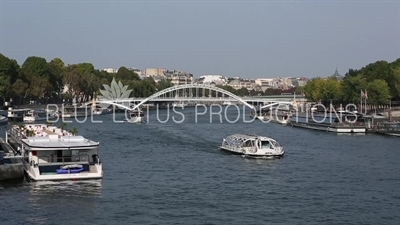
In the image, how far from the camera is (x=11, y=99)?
61.1 metres

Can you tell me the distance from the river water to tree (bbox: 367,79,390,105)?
2645 cm

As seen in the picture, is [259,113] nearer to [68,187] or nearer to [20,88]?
[20,88]

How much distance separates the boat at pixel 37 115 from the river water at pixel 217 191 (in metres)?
22.7

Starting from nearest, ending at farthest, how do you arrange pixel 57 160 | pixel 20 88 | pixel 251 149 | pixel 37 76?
1. pixel 57 160
2. pixel 251 149
3. pixel 20 88
4. pixel 37 76

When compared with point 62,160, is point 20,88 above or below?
above

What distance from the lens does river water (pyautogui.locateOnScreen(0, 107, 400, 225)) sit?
15430 millimetres

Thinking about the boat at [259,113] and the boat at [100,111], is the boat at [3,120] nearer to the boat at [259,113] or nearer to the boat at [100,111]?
the boat at [100,111]

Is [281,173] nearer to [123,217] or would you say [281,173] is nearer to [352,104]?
[123,217]

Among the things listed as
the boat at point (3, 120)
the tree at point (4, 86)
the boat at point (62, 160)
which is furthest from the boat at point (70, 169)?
the tree at point (4, 86)

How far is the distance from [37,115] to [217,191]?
3771 centimetres

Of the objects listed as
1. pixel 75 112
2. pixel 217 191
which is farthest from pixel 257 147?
pixel 75 112

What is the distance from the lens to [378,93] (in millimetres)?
54719

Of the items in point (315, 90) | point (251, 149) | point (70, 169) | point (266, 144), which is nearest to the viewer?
point (70, 169)

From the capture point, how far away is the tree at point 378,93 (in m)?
54.5
